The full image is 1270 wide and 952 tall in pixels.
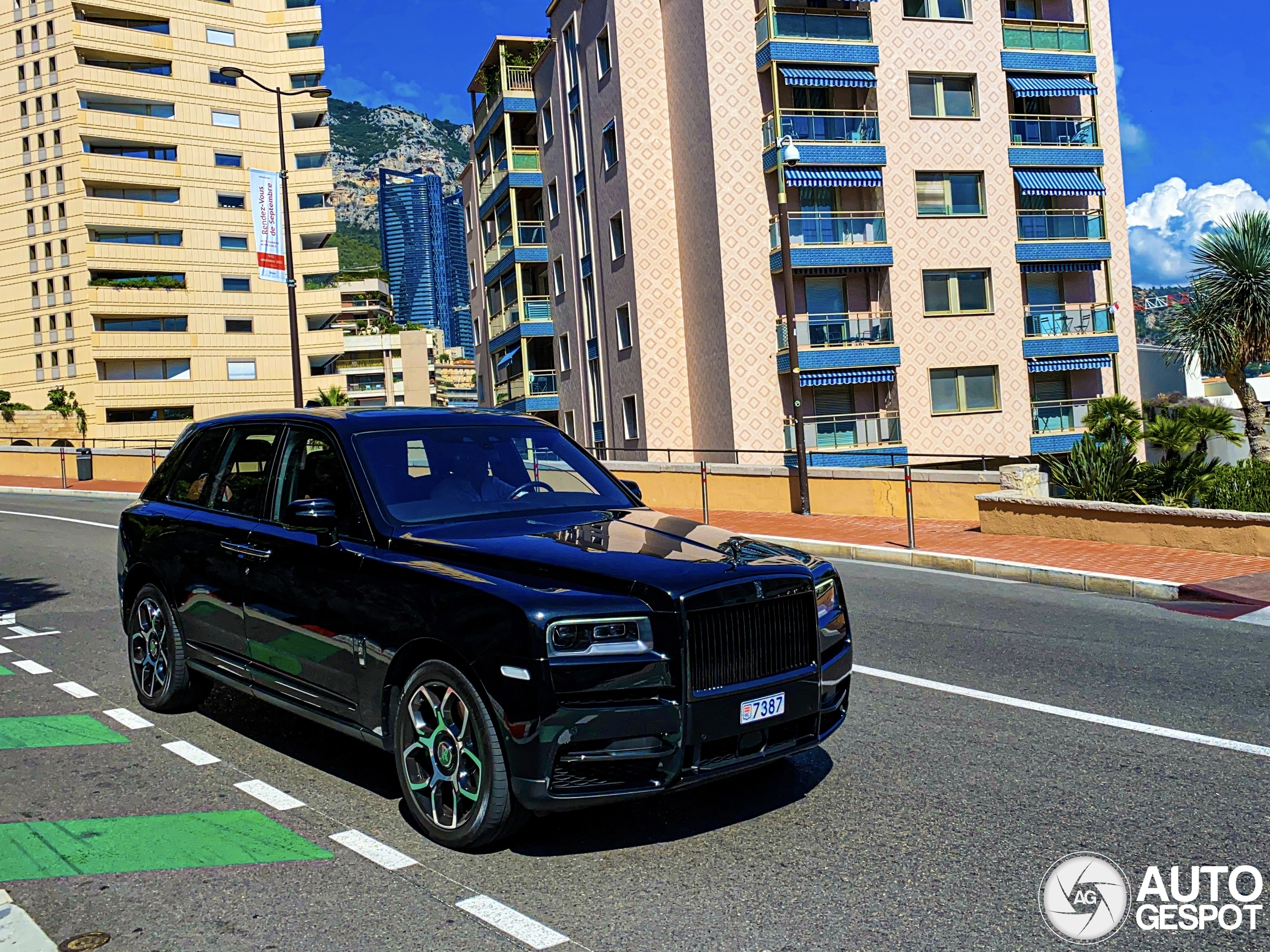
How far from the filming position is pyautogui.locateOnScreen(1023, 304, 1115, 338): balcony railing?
38.0 m

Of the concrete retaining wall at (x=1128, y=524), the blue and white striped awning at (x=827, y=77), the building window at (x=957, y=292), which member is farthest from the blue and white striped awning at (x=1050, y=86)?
the concrete retaining wall at (x=1128, y=524)

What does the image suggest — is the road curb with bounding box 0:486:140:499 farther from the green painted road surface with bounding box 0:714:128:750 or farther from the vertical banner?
the green painted road surface with bounding box 0:714:128:750

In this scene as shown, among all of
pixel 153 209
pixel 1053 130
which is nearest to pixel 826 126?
pixel 1053 130

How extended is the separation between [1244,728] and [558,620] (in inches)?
159

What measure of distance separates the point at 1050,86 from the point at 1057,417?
35.8ft

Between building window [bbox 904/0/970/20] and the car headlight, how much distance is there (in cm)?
3708

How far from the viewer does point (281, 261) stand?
27.1 m

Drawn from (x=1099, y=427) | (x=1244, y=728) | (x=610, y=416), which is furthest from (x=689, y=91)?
(x=1244, y=728)

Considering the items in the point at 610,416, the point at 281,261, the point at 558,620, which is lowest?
the point at 558,620

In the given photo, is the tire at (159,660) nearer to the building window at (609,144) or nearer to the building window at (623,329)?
the building window at (623,329)

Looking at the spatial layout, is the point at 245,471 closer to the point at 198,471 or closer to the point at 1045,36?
the point at 198,471

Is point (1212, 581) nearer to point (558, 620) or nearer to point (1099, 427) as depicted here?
point (1099, 427)

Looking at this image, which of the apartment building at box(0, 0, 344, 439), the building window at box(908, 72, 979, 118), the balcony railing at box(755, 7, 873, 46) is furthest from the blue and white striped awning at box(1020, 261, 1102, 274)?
the apartment building at box(0, 0, 344, 439)

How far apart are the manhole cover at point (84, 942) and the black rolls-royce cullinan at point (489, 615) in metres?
1.25
